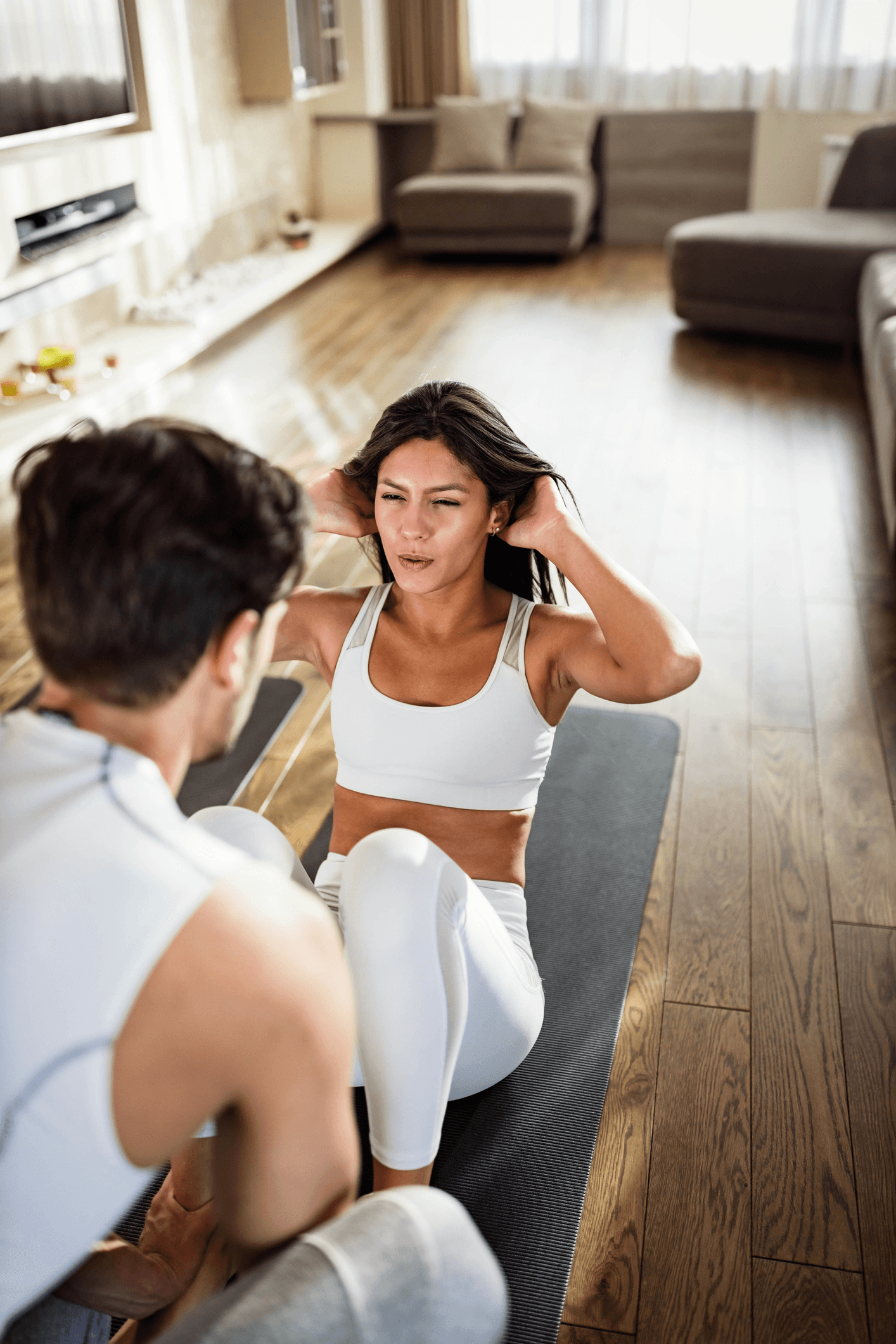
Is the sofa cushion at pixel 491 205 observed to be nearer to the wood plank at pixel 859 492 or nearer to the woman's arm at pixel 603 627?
the wood plank at pixel 859 492

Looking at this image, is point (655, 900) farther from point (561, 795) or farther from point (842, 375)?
point (842, 375)

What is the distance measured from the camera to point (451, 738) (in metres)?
1.30

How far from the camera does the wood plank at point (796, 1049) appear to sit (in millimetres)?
1208

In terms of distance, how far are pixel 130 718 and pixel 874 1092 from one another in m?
1.10

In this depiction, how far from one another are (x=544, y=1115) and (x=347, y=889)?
49 centimetres

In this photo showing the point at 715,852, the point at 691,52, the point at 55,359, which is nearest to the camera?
the point at 715,852

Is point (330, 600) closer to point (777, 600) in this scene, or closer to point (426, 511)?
point (426, 511)

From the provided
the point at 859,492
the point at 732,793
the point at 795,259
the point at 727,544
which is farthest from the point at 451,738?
the point at 795,259

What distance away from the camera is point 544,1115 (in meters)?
1.33

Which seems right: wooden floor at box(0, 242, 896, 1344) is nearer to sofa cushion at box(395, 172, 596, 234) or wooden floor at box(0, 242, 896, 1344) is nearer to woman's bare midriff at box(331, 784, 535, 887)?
woman's bare midriff at box(331, 784, 535, 887)

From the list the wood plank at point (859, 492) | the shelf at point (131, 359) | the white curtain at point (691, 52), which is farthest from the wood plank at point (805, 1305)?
the white curtain at point (691, 52)

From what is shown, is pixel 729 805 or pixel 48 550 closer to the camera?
pixel 48 550

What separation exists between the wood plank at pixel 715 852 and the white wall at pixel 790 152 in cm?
502

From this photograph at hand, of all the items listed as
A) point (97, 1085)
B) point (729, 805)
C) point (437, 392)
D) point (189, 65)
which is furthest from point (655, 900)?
point (189, 65)
